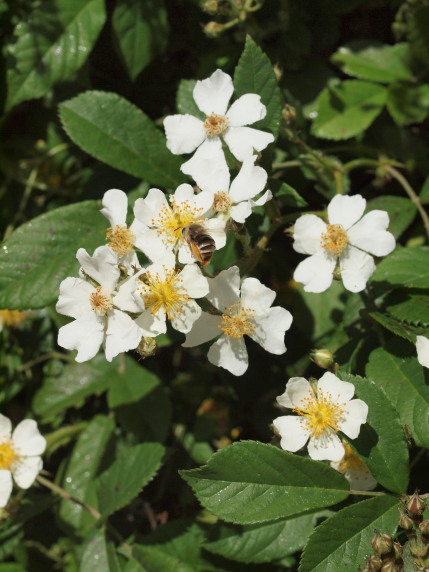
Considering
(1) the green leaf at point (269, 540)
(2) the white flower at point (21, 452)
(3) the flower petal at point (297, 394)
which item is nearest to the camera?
(3) the flower petal at point (297, 394)

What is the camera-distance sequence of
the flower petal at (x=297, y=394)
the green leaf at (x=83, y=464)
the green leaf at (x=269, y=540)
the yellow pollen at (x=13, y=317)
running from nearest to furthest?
the flower petal at (x=297, y=394) → the green leaf at (x=269, y=540) → the green leaf at (x=83, y=464) → the yellow pollen at (x=13, y=317)

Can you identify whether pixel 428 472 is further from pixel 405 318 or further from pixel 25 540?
pixel 25 540

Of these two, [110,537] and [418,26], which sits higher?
[418,26]

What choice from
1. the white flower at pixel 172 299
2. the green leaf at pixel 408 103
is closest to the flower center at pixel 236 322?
the white flower at pixel 172 299

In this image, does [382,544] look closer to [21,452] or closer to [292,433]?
[292,433]

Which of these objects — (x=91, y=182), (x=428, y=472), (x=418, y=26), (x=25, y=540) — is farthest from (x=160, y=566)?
(x=418, y=26)

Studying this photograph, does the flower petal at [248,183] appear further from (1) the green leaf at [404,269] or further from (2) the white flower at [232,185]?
(1) the green leaf at [404,269]
